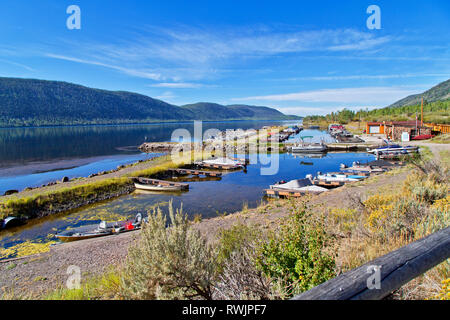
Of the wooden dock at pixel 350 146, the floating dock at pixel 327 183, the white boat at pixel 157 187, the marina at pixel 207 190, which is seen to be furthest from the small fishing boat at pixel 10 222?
the wooden dock at pixel 350 146

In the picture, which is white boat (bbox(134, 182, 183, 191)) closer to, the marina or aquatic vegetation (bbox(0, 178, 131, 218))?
the marina

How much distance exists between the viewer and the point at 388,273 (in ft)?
6.59

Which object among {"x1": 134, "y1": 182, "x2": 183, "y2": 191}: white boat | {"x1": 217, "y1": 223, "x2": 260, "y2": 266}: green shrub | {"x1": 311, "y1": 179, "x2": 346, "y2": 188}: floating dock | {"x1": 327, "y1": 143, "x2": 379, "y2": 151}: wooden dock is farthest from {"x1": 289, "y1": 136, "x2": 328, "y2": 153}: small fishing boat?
{"x1": 217, "y1": 223, "x2": 260, "y2": 266}: green shrub

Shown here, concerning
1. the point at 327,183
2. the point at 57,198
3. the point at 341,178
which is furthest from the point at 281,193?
the point at 57,198

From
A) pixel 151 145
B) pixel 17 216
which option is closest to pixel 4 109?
pixel 151 145

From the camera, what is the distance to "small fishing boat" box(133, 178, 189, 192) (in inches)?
849

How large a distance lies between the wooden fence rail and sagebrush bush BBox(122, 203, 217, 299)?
5.67ft

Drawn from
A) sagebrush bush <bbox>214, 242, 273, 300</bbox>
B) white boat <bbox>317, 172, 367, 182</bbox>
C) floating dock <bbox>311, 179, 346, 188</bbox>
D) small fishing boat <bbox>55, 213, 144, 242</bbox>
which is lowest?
small fishing boat <bbox>55, 213, 144, 242</bbox>

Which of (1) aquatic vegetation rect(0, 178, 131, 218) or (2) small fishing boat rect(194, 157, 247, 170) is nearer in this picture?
(1) aquatic vegetation rect(0, 178, 131, 218)

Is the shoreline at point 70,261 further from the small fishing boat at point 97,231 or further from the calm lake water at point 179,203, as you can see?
the calm lake water at point 179,203

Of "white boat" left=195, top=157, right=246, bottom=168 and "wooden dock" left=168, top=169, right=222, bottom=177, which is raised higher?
"white boat" left=195, top=157, right=246, bottom=168

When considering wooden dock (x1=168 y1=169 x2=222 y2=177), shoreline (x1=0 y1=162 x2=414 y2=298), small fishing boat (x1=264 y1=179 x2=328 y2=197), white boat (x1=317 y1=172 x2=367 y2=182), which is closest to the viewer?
shoreline (x1=0 y1=162 x2=414 y2=298)

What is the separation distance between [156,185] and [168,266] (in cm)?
2093

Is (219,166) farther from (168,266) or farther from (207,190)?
(168,266)
